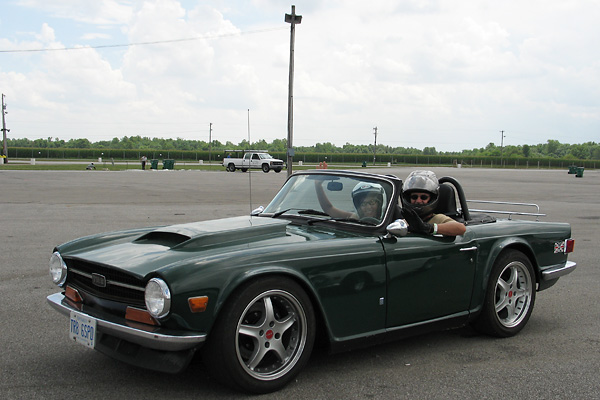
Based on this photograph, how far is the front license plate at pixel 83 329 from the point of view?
131 inches

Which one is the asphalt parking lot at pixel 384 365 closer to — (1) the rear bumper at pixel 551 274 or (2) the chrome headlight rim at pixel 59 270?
(1) the rear bumper at pixel 551 274

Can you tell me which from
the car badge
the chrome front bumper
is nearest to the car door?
the chrome front bumper

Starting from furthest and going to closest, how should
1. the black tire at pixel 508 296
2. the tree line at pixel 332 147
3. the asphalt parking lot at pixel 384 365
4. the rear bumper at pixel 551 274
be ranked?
the tree line at pixel 332 147
the rear bumper at pixel 551 274
the black tire at pixel 508 296
the asphalt parking lot at pixel 384 365

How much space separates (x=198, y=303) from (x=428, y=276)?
1.83m

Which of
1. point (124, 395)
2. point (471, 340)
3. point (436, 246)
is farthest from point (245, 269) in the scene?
point (471, 340)

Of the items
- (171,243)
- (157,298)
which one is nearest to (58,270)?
(171,243)

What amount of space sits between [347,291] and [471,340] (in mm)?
1578

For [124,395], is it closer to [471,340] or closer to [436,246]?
[436,246]

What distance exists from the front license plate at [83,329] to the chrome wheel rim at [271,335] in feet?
2.82

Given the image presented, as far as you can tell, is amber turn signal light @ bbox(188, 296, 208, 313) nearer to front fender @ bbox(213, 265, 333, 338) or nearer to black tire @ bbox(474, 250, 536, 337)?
front fender @ bbox(213, 265, 333, 338)

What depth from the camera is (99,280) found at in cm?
353

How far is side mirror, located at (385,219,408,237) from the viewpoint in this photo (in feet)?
13.0

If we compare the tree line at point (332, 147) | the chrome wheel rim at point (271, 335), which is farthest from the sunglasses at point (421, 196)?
the tree line at point (332, 147)

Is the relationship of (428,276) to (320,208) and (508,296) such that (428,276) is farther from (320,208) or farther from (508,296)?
(508,296)
